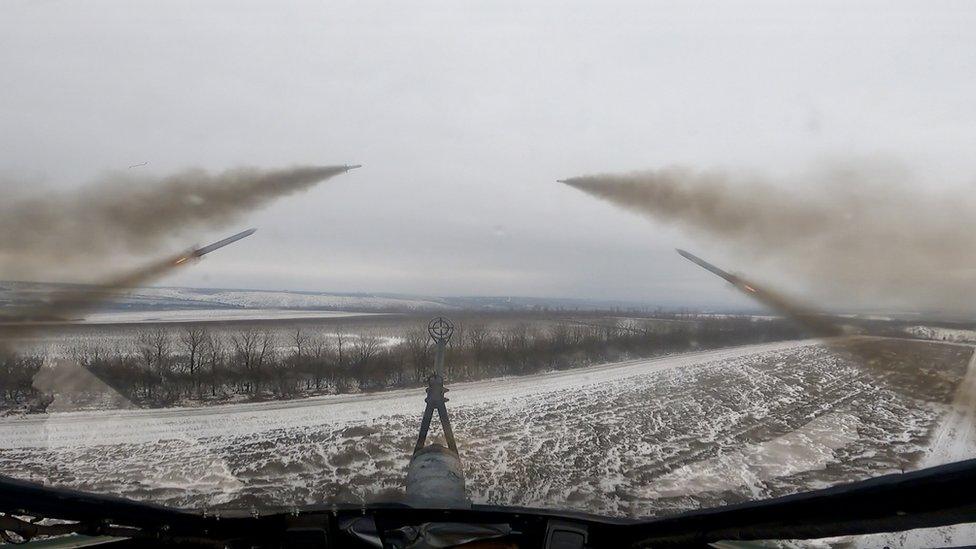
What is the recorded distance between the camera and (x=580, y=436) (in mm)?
7371

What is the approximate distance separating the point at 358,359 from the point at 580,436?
3.45m

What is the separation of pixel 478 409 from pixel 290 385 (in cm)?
295

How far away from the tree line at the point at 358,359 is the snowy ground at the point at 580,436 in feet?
0.79

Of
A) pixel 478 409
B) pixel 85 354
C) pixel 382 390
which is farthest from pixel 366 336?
pixel 85 354

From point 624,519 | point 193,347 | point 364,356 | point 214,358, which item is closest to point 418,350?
point 364,356

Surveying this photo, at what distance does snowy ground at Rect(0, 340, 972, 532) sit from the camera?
539 centimetres

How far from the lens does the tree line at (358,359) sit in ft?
25.9

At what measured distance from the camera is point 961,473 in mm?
1946

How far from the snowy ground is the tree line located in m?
0.24

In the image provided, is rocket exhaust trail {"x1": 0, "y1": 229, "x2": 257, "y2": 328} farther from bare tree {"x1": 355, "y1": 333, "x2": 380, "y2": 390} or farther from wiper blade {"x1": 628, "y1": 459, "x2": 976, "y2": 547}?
wiper blade {"x1": 628, "y1": 459, "x2": 976, "y2": 547}

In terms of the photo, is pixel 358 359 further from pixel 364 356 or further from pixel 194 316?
pixel 194 316

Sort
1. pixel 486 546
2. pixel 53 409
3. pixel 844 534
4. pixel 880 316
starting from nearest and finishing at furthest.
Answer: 1. pixel 844 534
2. pixel 486 546
3. pixel 880 316
4. pixel 53 409

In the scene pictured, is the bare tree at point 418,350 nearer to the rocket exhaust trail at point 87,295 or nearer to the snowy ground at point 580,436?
the snowy ground at point 580,436

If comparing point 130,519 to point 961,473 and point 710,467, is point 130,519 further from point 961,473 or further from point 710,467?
point 710,467
